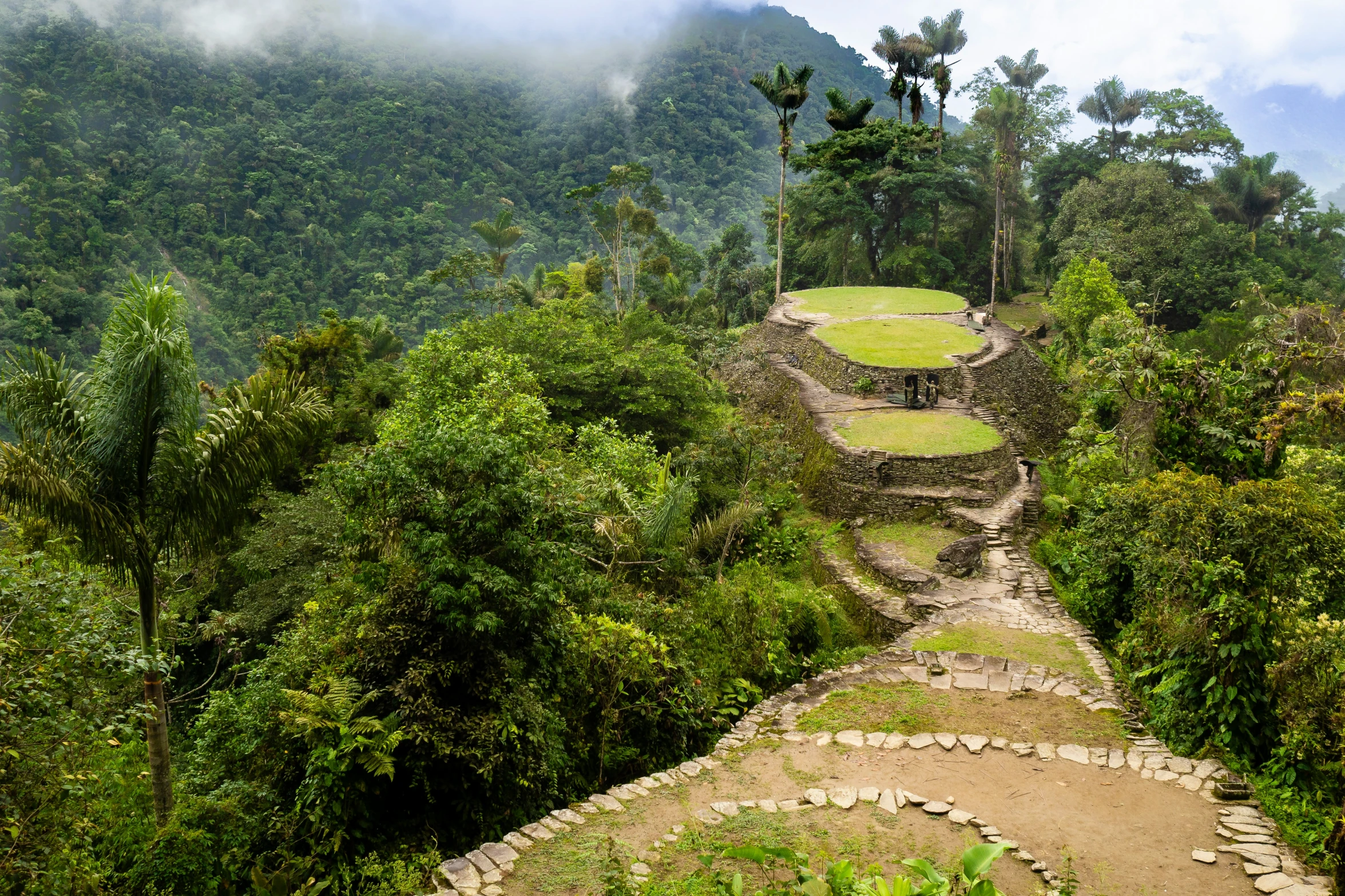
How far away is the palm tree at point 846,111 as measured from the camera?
27922 mm

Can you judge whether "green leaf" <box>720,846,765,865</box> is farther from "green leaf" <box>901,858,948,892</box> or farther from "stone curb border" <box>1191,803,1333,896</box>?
"stone curb border" <box>1191,803,1333,896</box>

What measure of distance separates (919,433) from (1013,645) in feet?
21.3

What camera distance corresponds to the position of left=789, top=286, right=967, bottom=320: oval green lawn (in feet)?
74.1

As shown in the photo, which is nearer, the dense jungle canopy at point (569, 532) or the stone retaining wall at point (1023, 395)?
the dense jungle canopy at point (569, 532)

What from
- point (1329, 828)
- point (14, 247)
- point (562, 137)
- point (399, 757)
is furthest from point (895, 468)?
point (562, 137)

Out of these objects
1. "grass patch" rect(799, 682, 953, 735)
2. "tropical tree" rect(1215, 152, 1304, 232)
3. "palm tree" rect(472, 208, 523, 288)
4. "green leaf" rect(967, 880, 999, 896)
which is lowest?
"grass patch" rect(799, 682, 953, 735)

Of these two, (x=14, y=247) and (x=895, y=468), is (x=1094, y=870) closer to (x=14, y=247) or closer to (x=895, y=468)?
(x=895, y=468)

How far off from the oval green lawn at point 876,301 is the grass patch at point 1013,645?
13.2 m

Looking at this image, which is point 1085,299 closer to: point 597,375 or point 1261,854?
point 597,375

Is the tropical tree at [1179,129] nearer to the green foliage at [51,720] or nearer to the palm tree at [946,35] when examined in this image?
the palm tree at [946,35]

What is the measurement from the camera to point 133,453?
18.7 feet

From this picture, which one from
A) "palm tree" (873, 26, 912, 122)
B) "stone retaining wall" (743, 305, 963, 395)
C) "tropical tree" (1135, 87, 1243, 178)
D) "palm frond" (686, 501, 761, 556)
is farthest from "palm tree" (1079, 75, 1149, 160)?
"palm frond" (686, 501, 761, 556)

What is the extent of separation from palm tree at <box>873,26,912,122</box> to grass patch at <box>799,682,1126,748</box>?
26.3m

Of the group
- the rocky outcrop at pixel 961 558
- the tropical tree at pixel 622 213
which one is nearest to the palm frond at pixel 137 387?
the rocky outcrop at pixel 961 558
